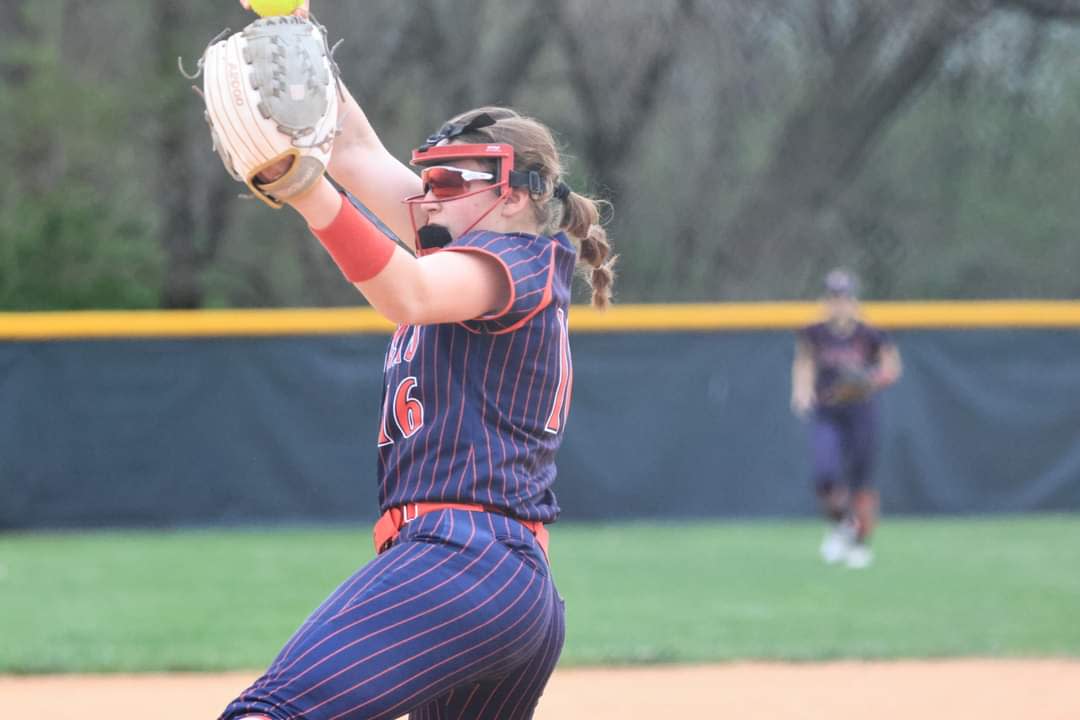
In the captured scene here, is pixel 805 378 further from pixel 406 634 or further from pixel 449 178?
pixel 406 634

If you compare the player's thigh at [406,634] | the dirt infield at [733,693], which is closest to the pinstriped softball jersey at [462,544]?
the player's thigh at [406,634]

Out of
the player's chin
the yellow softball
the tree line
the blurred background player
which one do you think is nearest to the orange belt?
the player's chin

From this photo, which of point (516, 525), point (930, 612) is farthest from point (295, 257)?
point (516, 525)

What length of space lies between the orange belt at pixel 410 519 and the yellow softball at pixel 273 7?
3.00 ft

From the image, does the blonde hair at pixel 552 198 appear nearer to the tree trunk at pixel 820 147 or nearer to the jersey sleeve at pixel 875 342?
the jersey sleeve at pixel 875 342

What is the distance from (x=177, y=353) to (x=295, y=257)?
24.0 ft

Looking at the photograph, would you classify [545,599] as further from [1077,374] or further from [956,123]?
[956,123]

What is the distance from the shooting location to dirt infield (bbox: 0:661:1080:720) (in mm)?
6160

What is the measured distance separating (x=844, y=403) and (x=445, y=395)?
8.70m

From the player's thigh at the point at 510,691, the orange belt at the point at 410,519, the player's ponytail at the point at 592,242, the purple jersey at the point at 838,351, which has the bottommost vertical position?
the purple jersey at the point at 838,351

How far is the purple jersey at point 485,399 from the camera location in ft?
9.35

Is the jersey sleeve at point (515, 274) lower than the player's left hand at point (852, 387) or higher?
higher

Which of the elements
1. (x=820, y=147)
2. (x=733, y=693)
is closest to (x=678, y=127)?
(x=820, y=147)

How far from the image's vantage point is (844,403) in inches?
443
